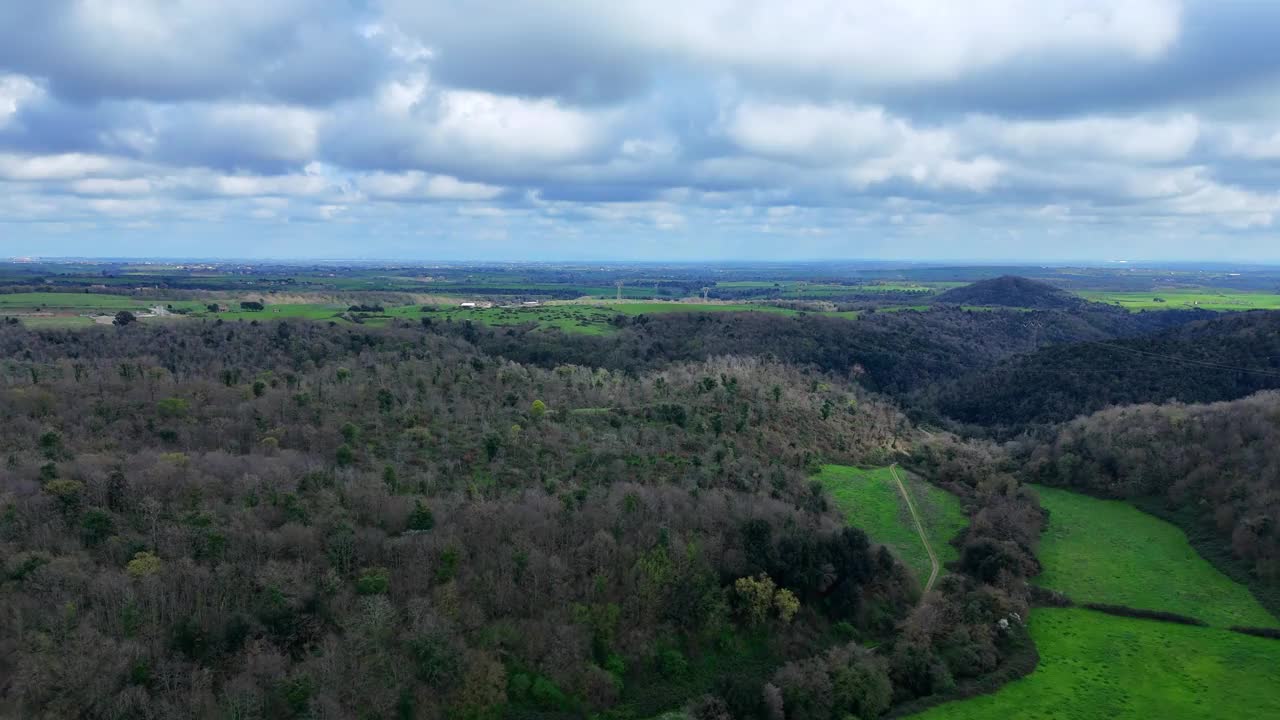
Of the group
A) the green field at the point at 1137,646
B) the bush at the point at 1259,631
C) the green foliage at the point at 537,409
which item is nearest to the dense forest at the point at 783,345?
the green foliage at the point at 537,409

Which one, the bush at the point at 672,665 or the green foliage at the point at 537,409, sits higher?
the green foliage at the point at 537,409

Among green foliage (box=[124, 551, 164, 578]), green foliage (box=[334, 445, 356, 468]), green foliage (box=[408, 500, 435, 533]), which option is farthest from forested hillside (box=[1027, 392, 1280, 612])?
green foliage (box=[124, 551, 164, 578])

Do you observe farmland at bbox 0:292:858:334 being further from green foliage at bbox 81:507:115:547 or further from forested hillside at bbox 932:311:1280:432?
green foliage at bbox 81:507:115:547

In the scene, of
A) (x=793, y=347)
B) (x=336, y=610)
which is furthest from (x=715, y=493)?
(x=793, y=347)

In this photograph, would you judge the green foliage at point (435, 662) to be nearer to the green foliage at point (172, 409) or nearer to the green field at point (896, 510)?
the green foliage at point (172, 409)

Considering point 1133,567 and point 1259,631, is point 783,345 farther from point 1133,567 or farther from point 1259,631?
point 1259,631

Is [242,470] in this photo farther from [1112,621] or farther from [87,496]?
[1112,621]

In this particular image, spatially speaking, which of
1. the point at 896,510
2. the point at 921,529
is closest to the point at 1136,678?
the point at 921,529
